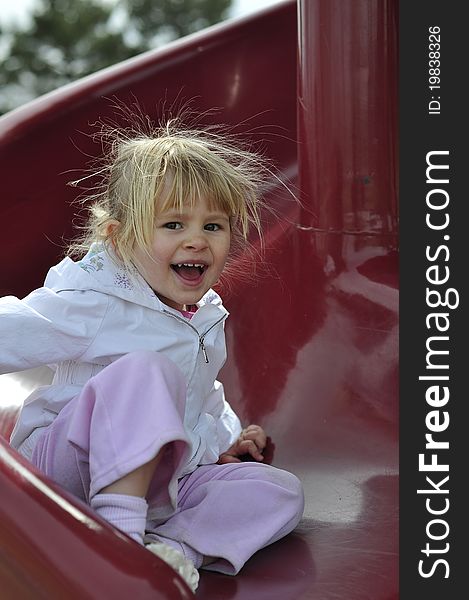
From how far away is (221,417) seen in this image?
1675 millimetres

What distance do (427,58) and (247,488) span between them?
26.7 inches

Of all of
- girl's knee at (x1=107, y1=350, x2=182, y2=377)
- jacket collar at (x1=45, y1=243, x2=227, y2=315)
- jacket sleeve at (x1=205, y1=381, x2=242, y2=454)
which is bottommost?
girl's knee at (x1=107, y1=350, x2=182, y2=377)

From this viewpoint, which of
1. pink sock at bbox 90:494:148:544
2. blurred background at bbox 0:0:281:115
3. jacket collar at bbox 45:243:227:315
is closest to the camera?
pink sock at bbox 90:494:148:544

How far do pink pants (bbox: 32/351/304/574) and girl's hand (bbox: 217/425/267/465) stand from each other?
0.54 ft

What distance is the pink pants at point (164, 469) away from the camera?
4.00 ft

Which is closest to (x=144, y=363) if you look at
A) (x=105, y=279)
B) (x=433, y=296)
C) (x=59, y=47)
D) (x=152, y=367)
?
(x=152, y=367)

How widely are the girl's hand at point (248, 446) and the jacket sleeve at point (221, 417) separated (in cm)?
1

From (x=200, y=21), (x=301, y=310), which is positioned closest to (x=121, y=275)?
(x=301, y=310)

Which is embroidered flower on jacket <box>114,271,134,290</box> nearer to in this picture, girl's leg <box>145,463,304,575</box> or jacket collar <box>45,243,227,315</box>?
jacket collar <box>45,243,227,315</box>

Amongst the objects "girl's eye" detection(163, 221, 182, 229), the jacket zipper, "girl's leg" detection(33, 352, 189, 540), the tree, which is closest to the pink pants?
"girl's leg" detection(33, 352, 189, 540)

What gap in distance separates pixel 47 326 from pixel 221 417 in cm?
38

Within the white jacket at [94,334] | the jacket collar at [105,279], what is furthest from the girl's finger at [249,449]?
the jacket collar at [105,279]

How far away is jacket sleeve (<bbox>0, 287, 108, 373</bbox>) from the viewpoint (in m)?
1.37

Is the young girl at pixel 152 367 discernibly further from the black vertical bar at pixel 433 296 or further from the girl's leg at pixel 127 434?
the black vertical bar at pixel 433 296
